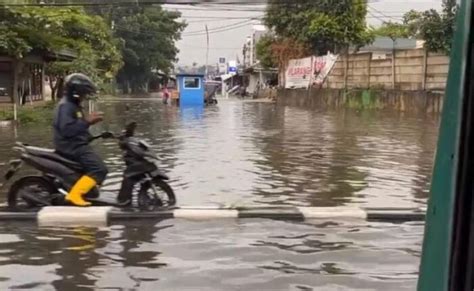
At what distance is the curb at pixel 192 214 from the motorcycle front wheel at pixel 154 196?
171 mm

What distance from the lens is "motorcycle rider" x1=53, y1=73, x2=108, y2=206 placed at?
718 cm

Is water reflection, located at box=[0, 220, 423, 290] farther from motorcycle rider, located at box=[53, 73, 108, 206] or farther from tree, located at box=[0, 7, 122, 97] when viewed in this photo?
tree, located at box=[0, 7, 122, 97]

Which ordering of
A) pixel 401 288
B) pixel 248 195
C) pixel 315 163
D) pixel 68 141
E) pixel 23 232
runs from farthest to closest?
pixel 315 163 < pixel 248 195 < pixel 68 141 < pixel 23 232 < pixel 401 288

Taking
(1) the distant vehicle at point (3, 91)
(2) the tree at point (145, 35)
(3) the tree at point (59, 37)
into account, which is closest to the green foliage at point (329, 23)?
(3) the tree at point (59, 37)

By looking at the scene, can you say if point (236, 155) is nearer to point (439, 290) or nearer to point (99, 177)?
point (99, 177)

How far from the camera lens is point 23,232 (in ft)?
22.0

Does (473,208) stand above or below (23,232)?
above

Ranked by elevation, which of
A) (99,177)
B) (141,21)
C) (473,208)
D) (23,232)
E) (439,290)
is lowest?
(23,232)

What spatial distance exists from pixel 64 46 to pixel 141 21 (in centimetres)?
4334

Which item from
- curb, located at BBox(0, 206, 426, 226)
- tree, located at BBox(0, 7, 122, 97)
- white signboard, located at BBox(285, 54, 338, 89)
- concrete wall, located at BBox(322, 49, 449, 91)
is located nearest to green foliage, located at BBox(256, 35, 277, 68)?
white signboard, located at BBox(285, 54, 338, 89)

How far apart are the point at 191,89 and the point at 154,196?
3528 cm

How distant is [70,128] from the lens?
722cm

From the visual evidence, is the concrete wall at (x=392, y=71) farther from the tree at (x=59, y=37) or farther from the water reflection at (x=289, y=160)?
the tree at (x=59, y=37)

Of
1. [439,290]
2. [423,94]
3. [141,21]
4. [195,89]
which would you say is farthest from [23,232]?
[141,21]
